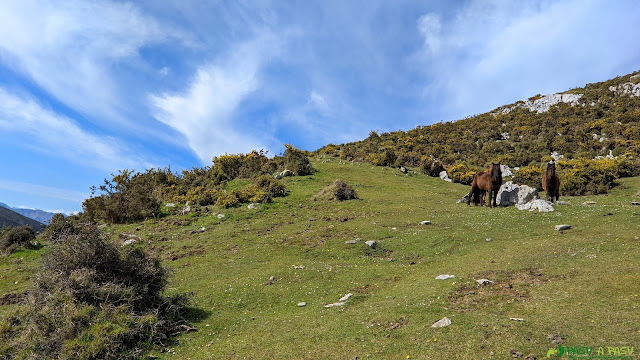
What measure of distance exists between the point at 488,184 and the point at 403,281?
13684mm

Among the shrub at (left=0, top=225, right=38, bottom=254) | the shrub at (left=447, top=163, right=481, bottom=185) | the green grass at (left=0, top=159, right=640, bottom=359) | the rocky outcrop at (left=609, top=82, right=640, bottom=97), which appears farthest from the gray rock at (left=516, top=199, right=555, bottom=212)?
the rocky outcrop at (left=609, top=82, right=640, bottom=97)

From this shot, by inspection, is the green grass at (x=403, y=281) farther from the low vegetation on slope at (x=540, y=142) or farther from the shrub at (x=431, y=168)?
the shrub at (x=431, y=168)

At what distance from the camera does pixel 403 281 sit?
12633 mm

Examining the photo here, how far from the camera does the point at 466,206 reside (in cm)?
2428

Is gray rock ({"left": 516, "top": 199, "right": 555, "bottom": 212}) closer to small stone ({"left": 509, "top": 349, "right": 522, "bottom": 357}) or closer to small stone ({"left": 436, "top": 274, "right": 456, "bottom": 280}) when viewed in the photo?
small stone ({"left": 436, "top": 274, "right": 456, "bottom": 280})

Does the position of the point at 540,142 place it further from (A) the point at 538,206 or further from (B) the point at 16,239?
(B) the point at 16,239

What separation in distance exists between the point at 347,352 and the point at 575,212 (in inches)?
686

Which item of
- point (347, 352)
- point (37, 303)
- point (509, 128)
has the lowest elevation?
point (347, 352)

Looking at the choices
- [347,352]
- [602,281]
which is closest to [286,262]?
[347,352]

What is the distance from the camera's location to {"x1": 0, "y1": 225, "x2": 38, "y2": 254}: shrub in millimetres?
21616

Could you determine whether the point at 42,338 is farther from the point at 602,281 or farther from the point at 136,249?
the point at 602,281

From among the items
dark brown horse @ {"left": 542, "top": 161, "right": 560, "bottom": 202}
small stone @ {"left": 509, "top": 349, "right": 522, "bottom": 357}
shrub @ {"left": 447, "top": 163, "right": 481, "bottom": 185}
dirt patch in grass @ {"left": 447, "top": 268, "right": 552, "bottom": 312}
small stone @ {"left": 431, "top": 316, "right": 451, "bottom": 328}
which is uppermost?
shrub @ {"left": 447, "top": 163, "right": 481, "bottom": 185}

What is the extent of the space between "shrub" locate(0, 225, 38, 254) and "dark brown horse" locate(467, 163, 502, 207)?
107 feet

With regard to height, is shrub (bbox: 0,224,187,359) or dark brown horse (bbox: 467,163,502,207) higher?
dark brown horse (bbox: 467,163,502,207)
